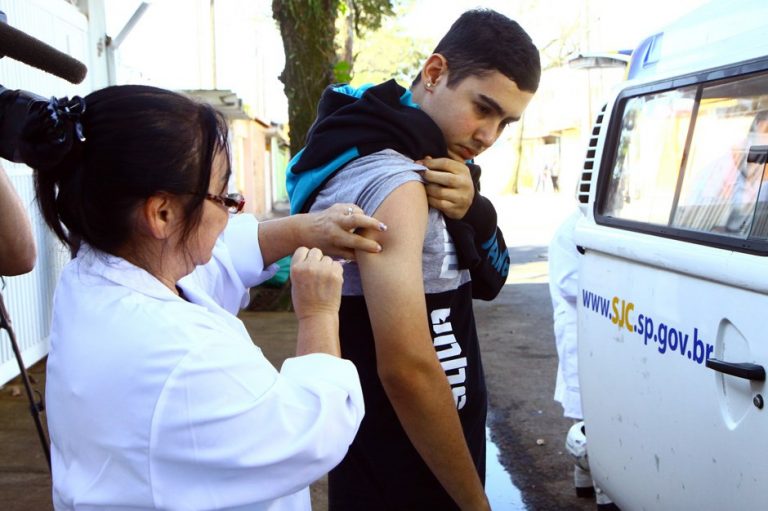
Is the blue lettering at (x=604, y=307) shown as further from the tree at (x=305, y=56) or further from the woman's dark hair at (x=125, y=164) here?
the tree at (x=305, y=56)

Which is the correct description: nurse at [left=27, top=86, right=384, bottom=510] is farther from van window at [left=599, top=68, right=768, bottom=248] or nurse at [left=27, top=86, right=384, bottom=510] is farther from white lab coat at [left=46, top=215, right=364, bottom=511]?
van window at [left=599, top=68, right=768, bottom=248]

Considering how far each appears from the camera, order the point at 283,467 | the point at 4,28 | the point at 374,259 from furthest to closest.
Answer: the point at 374,259 < the point at 4,28 < the point at 283,467

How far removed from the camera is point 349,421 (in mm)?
1228

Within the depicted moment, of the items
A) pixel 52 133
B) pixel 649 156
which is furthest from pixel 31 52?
pixel 649 156

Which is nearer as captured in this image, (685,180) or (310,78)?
(685,180)

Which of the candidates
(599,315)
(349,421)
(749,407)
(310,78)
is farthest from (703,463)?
(310,78)

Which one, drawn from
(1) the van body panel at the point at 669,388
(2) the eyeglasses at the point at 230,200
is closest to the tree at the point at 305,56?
(1) the van body panel at the point at 669,388

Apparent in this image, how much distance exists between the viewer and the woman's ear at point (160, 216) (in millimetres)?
1244

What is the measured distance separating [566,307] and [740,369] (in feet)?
7.61

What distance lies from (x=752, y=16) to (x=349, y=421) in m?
1.61

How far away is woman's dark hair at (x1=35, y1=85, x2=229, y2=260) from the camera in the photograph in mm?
1214

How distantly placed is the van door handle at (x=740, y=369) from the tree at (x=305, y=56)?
21.4 ft

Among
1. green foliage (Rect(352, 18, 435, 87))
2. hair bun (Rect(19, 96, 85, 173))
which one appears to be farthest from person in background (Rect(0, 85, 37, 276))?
green foliage (Rect(352, 18, 435, 87))

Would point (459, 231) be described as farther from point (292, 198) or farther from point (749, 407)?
point (749, 407)
